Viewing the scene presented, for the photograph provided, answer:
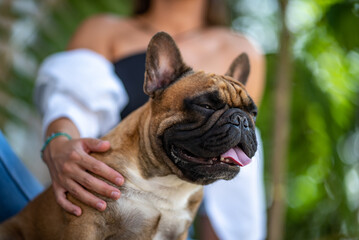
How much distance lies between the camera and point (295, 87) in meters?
2.60

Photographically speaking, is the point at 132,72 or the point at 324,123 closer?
the point at 132,72

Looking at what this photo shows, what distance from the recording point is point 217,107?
1.07m

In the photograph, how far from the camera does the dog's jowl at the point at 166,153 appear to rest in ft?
3.40

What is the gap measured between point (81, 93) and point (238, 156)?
710mm

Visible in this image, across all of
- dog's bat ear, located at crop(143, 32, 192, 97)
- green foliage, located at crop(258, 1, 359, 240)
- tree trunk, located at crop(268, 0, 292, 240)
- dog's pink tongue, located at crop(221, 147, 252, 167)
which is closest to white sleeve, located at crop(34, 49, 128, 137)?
dog's bat ear, located at crop(143, 32, 192, 97)

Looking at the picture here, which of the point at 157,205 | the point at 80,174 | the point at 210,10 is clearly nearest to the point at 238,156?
the point at 157,205

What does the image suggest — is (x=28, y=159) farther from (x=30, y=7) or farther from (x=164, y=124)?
(x=164, y=124)

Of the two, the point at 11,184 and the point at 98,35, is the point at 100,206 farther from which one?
the point at 98,35

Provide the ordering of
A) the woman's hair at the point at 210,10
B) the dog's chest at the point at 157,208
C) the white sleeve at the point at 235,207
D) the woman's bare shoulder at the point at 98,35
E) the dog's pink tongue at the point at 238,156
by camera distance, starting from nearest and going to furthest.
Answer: the dog's pink tongue at the point at 238,156 → the dog's chest at the point at 157,208 → the white sleeve at the point at 235,207 → the woman's bare shoulder at the point at 98,35 → the woman's hair at the point at 210,10

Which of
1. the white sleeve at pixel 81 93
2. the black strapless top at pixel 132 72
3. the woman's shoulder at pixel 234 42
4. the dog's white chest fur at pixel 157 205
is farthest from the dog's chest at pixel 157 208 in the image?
the woman's shoulder at pixel 234 42

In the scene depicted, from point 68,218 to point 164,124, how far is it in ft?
1.08

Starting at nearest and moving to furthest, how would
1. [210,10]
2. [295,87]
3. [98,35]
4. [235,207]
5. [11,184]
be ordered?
[11,184] → [235,207] → [98,35] → [210,10] → [295,87]

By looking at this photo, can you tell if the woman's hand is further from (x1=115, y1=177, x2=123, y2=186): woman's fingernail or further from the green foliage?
the green foliage

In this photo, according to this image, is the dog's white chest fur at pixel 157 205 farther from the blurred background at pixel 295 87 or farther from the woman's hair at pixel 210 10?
the woman's hair at pixel 210 10
